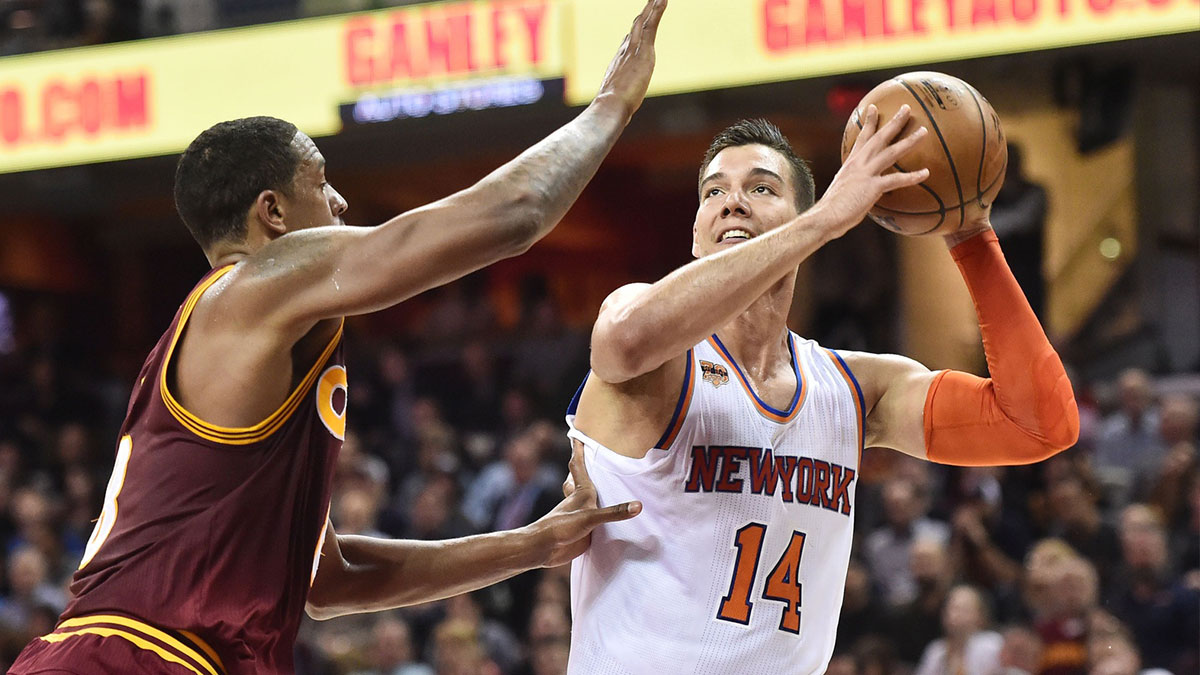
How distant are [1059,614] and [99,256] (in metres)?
12.3

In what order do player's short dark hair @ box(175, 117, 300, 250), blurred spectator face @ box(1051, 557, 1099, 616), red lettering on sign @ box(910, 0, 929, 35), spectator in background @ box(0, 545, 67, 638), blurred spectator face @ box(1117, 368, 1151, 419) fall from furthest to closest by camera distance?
spectator in background @ box(0, 545, 67, 638)
red lettering on sign @ box(910, 0, 929, 35)
blurred spectator face @ box(1117, 368, 1151, 419)
blurred spectator face @ box(1051, 557, 1099, 616)
player's short dark hair @ box(175, 117, 300, 250)

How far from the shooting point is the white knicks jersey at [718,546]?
3.32 meters

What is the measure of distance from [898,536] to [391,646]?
2.90m

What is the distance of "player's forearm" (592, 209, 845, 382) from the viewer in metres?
2.89

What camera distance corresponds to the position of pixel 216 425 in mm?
2836

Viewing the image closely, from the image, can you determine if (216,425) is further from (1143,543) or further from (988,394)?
(1143,543)

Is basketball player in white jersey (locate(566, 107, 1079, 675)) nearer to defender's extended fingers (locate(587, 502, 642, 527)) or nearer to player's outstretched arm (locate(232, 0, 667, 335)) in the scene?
defender's extended fingers (locate(587, 502, 642, 527))

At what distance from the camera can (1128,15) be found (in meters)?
8.41

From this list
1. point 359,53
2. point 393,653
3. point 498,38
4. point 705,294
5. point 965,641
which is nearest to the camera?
point 705,294

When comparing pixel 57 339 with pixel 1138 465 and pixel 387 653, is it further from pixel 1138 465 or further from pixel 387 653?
pixel 1138 465

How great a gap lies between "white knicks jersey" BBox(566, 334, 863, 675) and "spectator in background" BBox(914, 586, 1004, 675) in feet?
11.7

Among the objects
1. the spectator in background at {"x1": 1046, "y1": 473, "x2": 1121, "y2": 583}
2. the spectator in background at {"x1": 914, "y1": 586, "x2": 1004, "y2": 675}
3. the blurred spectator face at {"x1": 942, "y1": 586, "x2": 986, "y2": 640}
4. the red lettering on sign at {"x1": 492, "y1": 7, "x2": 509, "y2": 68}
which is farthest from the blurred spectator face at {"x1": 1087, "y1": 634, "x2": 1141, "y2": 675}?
the red lettering on sign at {"x1": 492, "y1": 7, "x2": 509, "y2": 68}

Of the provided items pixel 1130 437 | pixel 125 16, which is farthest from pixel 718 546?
pixel 125 16

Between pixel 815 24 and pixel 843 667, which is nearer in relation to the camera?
pixel 843 667
